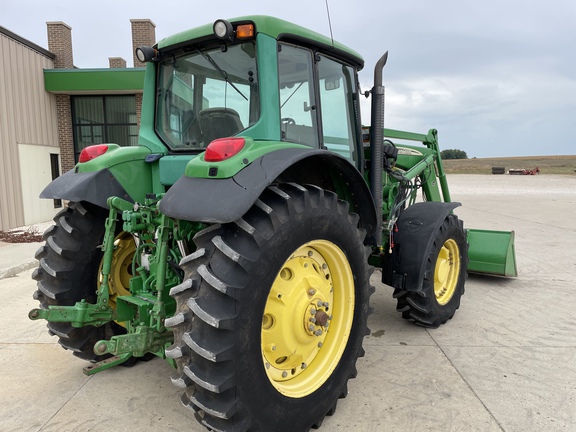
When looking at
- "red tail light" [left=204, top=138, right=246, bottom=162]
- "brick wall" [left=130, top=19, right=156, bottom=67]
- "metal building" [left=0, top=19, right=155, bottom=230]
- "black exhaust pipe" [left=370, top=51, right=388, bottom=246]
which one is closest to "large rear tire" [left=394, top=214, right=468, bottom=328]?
"black exhaust pipe" [left=370, top=51, right=388, bottom=246]

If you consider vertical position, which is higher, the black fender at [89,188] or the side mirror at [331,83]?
the side mirror at [331,83]

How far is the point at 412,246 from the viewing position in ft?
12.8

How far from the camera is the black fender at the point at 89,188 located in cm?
291

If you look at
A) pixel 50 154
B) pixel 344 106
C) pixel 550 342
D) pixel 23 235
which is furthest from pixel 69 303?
pixel 50 154

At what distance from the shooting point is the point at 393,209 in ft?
14.3

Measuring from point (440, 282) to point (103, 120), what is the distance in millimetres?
14636

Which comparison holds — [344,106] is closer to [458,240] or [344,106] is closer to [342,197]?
[342,197]

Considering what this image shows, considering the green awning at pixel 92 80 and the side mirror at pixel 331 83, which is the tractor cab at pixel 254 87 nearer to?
the side mirror at pixel 331 83

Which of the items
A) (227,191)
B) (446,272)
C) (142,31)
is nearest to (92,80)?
(142,31)

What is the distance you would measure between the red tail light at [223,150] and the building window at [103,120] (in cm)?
1407

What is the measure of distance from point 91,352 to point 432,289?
293 cm

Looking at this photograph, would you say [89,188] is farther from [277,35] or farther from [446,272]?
[446,272]

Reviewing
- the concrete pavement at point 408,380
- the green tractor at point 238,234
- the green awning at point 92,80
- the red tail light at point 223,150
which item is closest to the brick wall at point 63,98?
the green awning at point 92,80

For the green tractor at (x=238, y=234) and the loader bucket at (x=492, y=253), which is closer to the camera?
the green tractor at (x=238, y=234)
